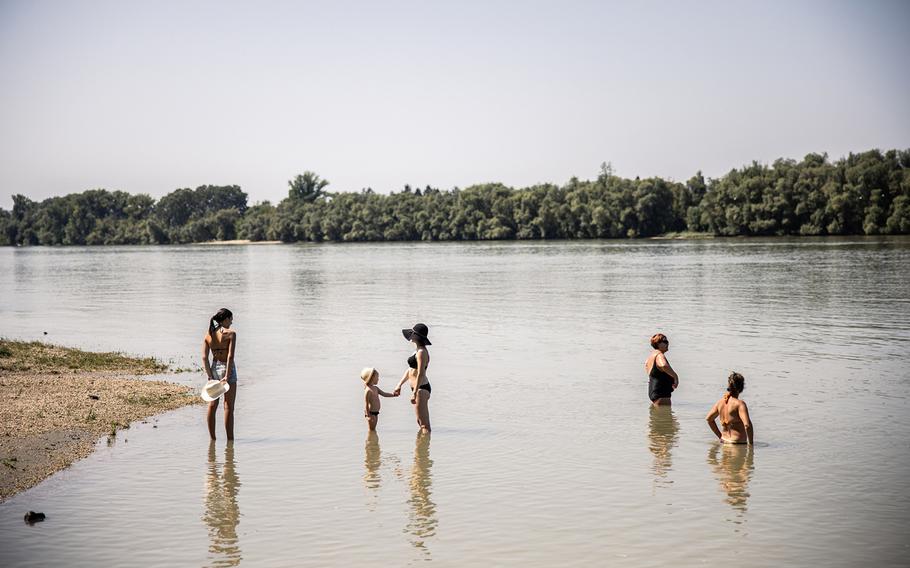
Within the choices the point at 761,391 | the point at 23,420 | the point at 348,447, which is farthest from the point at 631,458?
the point at 23,420

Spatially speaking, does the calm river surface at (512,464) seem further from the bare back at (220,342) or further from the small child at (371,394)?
the bare back at (220,342)

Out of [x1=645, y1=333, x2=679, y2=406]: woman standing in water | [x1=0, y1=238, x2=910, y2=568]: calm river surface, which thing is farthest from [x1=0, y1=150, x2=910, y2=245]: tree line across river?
[x1=645, y1=333, x2=679, y2=406]: woman standing in water

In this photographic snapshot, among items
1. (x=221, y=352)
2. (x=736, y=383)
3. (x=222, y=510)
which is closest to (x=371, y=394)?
(x=221, y=352)

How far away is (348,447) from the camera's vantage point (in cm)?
1336

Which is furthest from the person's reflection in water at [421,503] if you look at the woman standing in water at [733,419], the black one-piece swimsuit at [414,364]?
the woman standing in water at [733,419]

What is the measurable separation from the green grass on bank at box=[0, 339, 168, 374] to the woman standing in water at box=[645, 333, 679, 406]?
11.0 m

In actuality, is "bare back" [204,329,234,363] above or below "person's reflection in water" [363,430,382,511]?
above

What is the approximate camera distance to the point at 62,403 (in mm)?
15328

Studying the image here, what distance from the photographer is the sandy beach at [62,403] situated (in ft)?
40.0

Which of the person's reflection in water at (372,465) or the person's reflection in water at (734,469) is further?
the person's reflection in water at (372,465)

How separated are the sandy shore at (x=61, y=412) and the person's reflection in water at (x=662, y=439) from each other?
7854 millimetres

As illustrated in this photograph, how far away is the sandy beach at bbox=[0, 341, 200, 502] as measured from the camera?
1219cm

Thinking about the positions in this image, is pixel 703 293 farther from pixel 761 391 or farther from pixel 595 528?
pixel 595 528

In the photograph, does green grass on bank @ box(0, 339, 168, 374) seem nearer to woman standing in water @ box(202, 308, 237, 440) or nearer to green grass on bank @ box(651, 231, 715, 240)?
woman standing in water @ box(202, 308, 237, 440)
